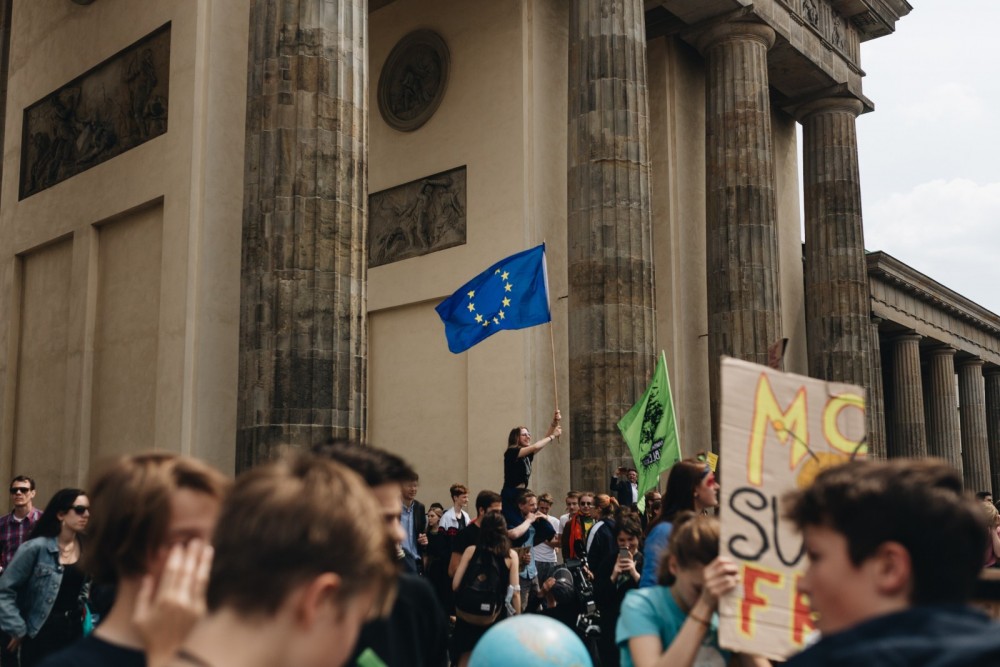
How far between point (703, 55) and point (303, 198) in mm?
13162

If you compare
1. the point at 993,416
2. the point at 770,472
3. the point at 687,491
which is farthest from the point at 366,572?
the point at 993,416

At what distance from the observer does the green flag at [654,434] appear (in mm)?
12906

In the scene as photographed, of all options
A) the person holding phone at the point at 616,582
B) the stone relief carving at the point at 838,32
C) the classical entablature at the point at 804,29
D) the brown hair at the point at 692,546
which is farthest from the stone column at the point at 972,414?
the brown hair at the point at 692,546

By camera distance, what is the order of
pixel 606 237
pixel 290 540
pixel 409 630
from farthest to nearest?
pixel 606 237
pixel 409 630
pixel 290 540

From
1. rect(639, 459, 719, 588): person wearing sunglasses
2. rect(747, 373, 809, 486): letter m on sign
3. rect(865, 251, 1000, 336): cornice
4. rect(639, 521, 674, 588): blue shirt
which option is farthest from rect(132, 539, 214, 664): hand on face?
rect(865, 251, 1000, 336): cornice

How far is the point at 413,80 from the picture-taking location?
893 inches

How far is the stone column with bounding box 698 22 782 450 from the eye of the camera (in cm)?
2228

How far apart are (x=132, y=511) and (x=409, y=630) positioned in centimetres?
131

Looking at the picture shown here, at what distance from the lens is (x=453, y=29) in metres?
21.9

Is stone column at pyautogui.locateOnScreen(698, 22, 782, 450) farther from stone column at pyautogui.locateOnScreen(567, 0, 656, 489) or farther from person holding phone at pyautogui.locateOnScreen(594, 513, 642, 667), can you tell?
person holding phone at pyautogui.locateOnScreen(594, 513, 642, 667)

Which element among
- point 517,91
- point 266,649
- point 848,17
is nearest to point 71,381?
point 517,91

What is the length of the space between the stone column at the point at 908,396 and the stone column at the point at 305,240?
87.5 ft

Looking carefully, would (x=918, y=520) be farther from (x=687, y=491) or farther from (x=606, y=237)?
(x=606, y=237)

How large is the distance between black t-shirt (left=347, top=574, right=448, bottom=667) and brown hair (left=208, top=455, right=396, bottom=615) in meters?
1.47
